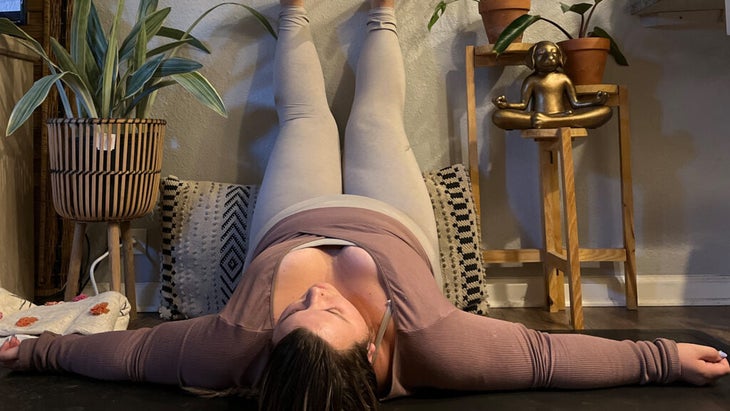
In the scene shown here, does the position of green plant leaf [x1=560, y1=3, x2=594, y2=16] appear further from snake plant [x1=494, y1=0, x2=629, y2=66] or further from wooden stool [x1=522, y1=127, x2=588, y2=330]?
wooden stool [x1=522, y1=127, x2=588, y2=330]

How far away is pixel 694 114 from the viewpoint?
2.26 meters

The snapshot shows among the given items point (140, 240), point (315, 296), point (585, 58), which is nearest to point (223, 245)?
point (140, 240)

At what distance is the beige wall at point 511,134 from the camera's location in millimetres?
2252

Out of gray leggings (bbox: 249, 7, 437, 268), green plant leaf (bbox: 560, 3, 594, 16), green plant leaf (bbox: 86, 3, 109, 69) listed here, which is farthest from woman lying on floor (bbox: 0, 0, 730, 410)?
green plant leaf (bbox: 560, 3, 594, 16)

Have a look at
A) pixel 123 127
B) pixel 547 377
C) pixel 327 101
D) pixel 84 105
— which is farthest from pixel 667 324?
pixel 84 105

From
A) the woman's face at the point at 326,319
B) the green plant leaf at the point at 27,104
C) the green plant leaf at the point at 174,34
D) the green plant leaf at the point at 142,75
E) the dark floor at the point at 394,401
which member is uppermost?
the green plant leaf at the point at 174,34

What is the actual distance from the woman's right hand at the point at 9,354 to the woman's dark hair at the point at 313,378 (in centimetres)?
63

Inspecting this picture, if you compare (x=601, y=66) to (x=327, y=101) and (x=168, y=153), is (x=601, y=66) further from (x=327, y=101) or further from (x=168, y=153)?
(x=168, y=153)

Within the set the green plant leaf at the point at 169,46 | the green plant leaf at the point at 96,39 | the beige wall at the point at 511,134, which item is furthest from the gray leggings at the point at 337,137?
the green plant leaf at the point at 96,39

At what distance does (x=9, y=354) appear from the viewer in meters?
1.39

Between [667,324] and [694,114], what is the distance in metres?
0.73

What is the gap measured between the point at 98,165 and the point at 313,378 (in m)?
1.10

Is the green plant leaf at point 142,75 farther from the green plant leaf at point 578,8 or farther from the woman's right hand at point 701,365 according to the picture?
the woman's right hand at point 701,365

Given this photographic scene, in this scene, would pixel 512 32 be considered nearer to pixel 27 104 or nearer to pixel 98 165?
pixel 98 165
